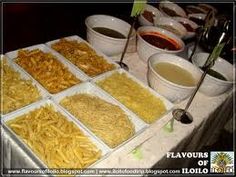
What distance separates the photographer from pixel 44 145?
99 cm

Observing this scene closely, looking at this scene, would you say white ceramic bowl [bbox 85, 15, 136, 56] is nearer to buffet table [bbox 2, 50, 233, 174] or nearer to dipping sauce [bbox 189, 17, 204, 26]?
buffet table [bbox 2, 50, 233, 174]

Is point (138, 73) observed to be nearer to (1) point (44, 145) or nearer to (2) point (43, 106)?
(2) point (43, 106)

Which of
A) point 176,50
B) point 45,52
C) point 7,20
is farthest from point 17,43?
point 176,50

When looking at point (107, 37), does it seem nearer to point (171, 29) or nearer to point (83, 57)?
point (83, 57)

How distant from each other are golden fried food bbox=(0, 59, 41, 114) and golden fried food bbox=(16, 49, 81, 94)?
67mm

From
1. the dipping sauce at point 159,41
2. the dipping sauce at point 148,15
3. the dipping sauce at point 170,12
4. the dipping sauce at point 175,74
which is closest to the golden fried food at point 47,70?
the dipping sauce at point 175,74

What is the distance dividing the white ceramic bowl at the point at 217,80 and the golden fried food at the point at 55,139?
0.82m

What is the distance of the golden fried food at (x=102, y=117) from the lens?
1099mm

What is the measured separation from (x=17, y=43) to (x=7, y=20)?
23 centimetres

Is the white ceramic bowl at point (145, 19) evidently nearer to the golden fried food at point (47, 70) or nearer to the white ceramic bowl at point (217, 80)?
the white ceramic bowl at point (217, 80)

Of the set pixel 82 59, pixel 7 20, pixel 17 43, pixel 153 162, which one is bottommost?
pixel 17 43

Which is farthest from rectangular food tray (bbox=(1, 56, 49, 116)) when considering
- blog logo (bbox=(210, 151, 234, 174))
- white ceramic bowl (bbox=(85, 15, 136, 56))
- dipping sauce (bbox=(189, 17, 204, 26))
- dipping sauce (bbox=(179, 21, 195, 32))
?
dipping sauce (bbox=(189, 17, 204, 26))

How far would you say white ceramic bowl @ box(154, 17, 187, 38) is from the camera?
2002mm

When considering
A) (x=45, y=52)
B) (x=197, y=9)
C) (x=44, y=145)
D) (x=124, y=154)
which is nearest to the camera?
(x=44, y=145)
